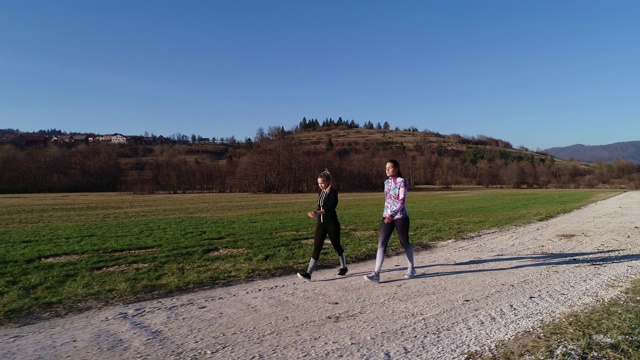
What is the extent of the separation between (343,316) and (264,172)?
81.5 metres

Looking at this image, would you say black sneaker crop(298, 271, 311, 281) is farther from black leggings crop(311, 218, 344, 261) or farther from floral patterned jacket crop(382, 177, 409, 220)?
floral patterned jacket crop(382, 177, 409, 220)

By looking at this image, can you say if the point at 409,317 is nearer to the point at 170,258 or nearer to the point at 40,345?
the point at 40,345

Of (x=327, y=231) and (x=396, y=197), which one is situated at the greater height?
(x=396, y=197)

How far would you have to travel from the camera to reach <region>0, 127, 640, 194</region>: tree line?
278 ft

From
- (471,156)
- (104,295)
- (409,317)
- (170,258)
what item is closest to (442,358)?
(409,317)

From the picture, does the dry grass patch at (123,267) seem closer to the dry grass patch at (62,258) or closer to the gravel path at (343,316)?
the dry grass patch at (62,258)

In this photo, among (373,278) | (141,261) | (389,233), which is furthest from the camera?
(141,261)

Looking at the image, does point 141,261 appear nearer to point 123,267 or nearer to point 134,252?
point 123,267

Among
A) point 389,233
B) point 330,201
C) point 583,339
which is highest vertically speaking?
point 330,201

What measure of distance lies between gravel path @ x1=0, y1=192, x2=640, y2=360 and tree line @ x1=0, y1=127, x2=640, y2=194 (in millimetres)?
79014

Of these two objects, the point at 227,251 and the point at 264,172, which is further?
the point at 264,172

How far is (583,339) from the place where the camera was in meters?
4.47

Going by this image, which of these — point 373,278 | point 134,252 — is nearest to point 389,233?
point 373,278

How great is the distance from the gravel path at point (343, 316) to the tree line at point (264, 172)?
79014 mm
